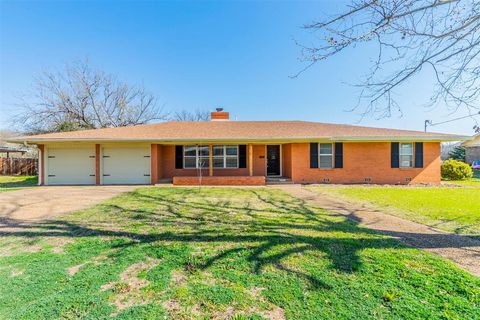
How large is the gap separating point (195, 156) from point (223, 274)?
11.0m

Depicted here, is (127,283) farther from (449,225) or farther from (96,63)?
(96,63)

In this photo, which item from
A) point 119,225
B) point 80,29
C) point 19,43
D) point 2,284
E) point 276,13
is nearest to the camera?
point 2,284

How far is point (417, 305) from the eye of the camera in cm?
230

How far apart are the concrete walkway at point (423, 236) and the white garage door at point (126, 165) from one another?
9947mm

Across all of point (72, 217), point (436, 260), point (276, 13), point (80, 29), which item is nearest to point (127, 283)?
point (72, 217)

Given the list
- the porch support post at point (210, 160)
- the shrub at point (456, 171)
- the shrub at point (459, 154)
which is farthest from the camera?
the shrub at point (459, 154)

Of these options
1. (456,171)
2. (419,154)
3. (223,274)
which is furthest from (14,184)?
(456,171)

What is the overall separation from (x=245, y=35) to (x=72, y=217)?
38.9 feet

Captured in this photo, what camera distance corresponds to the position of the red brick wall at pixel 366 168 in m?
12.0

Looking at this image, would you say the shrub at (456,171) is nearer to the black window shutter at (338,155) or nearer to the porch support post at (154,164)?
the black window shutter at (338,155)

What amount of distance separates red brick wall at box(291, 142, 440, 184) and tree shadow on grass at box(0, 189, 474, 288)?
5.95m

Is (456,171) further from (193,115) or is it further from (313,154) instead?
(193,115)

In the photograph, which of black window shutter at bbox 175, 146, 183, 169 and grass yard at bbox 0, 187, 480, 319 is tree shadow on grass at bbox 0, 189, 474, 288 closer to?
grass yard at bbox 0, 187, 480, 319

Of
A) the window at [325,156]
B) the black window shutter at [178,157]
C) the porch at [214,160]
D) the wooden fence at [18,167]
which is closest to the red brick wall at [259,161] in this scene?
the porch at [214,160]
